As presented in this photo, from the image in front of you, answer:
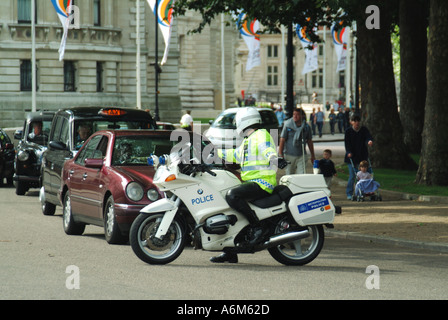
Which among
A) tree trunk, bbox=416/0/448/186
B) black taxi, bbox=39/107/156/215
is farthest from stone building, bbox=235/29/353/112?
black taxi, bbox=39/107/156/215

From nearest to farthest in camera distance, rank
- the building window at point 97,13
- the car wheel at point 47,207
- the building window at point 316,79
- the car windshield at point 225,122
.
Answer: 1. the car wheel at point 47,207
2. the car windshield at point 225,122
3. the building window at point 97,13
4. the building window at point 316,79

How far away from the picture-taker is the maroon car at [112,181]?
12477 millimetres

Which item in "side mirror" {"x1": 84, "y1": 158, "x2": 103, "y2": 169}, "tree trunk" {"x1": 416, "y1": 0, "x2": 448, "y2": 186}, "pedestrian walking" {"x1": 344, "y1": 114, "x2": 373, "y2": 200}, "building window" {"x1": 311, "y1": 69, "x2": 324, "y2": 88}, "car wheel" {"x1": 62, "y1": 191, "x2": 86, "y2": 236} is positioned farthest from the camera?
"building window" {"x1": 311, "y1": 69, "x2": 324, "y2": 88}

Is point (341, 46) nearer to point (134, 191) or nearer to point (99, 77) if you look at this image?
point (99, 77)

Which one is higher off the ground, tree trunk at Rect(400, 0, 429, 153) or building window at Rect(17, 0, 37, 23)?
building window at Rect(17, 0, 37, 23)

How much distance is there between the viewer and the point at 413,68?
3027 centimetres

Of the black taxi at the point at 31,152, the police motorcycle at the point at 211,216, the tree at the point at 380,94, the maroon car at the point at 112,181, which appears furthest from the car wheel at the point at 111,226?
the tree at the point at 380,94

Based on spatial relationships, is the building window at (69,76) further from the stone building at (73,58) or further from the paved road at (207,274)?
the paved road at (207,274)

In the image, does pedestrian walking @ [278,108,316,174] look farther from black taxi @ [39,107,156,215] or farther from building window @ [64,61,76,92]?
building window @ [64,61,76,92]

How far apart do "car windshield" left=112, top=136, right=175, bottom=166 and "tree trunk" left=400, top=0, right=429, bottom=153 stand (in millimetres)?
17286

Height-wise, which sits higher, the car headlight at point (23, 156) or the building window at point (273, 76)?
the building window at point (273, 76)

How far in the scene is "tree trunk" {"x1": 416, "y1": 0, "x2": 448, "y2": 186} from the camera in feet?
64.4

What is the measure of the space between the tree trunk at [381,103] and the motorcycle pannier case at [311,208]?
48.9 ft
